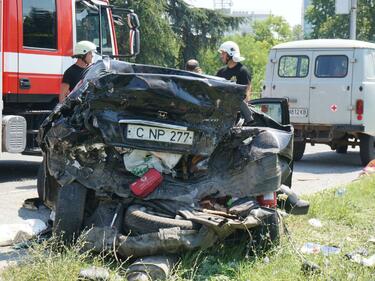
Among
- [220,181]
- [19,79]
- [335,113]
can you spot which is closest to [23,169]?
[19,79]

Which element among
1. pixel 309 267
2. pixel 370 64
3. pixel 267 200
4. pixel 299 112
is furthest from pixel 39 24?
pixel 370 64

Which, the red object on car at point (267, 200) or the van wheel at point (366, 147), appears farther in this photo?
the van wheel at point (366, 147)

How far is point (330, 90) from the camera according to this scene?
41.6 feet

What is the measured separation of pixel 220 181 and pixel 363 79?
800cm

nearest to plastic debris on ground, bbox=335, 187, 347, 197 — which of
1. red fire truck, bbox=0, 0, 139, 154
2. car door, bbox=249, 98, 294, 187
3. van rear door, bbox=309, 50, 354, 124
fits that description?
car door, bbox=249, 98, 294, 187

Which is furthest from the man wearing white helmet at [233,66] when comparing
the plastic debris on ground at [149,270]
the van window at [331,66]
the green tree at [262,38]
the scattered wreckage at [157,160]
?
the green tree at [262,38]

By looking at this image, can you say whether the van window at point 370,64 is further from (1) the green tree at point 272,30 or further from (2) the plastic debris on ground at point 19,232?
(1) the green tree at point 272,30

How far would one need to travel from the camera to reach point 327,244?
5703mm

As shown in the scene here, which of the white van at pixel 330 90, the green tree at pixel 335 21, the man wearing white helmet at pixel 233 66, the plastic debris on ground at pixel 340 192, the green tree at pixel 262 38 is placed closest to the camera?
the plastic debris on ground at pixel 340 192

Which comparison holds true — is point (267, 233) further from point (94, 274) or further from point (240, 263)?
point (94, 274)

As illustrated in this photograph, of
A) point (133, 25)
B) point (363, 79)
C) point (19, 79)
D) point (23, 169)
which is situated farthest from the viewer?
point (363, 79)

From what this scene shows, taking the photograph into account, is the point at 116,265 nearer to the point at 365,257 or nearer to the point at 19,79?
the point at 365,257

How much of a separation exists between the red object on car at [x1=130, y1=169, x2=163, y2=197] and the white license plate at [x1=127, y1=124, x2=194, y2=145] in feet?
0.93

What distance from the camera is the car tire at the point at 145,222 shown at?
4.75 m
